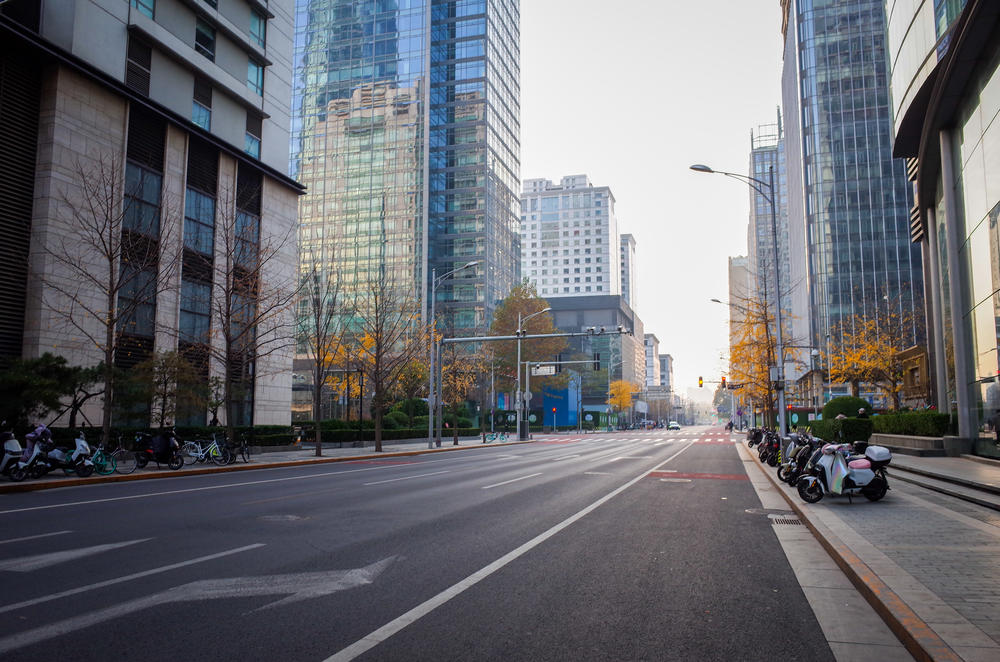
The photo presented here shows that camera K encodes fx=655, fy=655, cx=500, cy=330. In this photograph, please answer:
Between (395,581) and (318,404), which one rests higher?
(318,404)

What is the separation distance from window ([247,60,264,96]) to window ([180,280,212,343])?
11.7 m

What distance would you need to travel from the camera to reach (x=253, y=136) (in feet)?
117

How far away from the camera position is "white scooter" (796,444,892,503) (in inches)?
447

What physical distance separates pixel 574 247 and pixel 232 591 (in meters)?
193

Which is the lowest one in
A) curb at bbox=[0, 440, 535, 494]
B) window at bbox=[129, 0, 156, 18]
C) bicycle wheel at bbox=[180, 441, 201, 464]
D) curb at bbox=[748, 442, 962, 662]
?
curb at bbox=[0, 440, 535, 494]

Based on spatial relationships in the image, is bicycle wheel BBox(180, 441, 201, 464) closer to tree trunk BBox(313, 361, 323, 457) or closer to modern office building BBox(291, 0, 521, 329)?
tree trunk BBox(313, 361, 323, 457)

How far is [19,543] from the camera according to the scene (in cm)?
791

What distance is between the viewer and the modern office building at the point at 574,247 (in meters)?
191

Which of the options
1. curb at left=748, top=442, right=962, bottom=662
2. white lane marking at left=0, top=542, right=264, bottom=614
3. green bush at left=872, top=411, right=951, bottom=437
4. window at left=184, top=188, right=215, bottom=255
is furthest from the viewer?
window at left=184, top=188, right=215, bottom=255

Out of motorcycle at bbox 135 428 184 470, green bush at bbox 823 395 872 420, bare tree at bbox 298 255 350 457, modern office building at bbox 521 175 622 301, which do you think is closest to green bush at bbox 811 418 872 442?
green bush at bbox 823 395 872 420

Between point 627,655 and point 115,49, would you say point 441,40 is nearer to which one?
point 115,49

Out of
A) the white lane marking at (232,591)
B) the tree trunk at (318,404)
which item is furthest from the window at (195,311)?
the white lane marking at (232,591)

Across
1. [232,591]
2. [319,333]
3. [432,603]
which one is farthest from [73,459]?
[432,603]

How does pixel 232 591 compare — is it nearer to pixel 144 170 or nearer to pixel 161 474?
pixel 161 474
